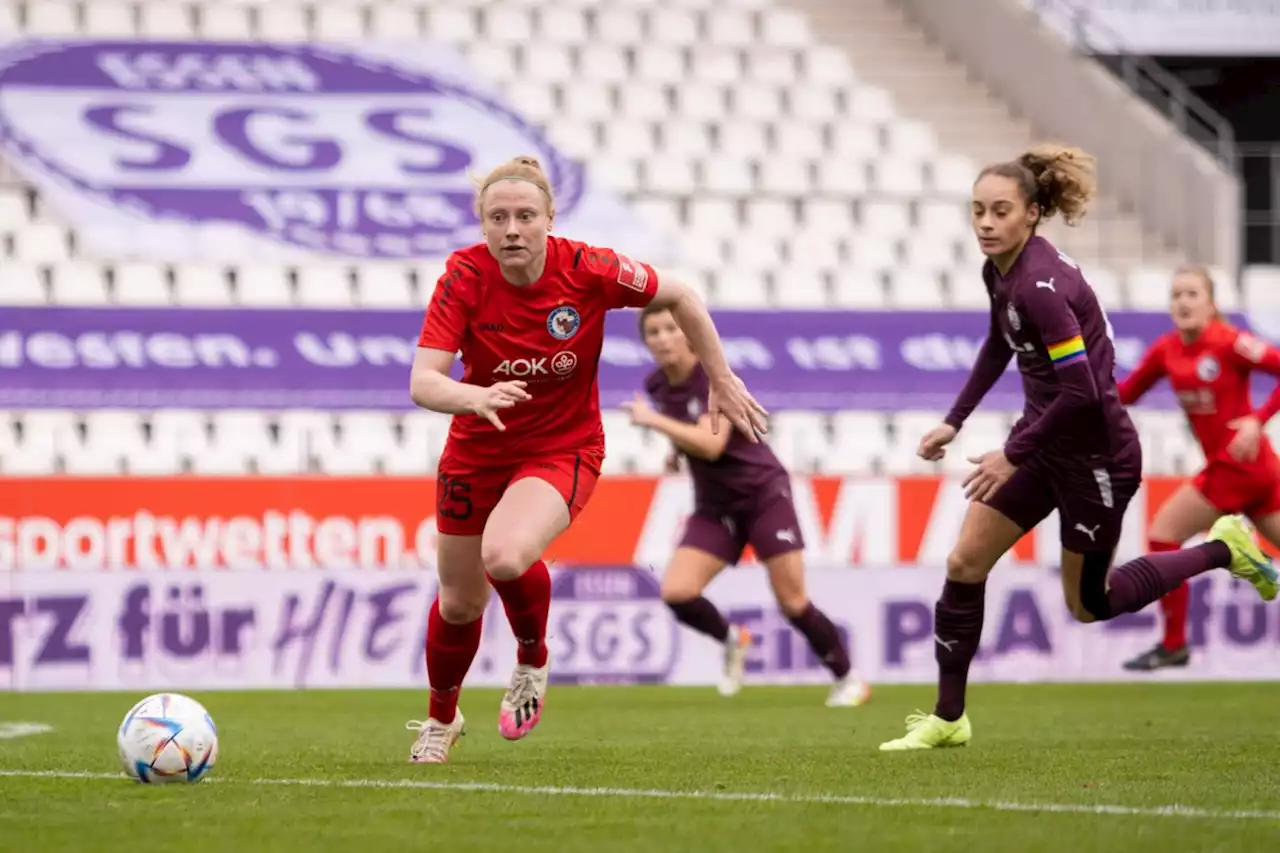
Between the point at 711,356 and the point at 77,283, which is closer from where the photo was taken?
the point at 711,356

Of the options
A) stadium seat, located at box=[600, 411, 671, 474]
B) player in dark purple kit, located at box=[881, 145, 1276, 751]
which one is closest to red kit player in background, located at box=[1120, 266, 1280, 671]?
player in dark purple kit, located at box=[881, 145, 1276, 751]

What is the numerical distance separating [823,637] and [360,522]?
13.1 feet

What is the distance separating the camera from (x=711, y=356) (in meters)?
6.74

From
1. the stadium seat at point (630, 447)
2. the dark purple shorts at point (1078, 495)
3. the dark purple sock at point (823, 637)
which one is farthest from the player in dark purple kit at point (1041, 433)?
the stadium seat at point (630, 447)

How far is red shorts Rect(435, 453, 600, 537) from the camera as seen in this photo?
6.70 m

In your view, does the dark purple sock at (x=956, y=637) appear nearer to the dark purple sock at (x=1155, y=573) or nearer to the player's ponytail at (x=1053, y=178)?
the dark purple sock at (x=1155, y=573)

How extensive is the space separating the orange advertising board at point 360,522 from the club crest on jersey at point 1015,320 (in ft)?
20.7

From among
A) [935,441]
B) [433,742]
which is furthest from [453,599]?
[935,441]

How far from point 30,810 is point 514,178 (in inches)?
94.3

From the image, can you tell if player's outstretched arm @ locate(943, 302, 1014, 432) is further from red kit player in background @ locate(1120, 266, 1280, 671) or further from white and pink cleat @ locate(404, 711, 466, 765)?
red kit player in background @ locate(1120, 266, 1280, 671)

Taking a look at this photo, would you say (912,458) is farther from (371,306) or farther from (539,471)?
(539,471)

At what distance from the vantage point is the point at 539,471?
6.66 metres

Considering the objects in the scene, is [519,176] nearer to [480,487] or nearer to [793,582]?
[480,487]

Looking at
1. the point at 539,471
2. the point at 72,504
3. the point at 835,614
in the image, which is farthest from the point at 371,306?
the point at 539,471
